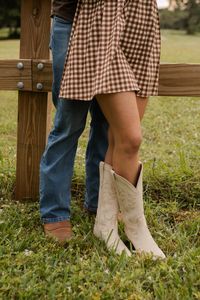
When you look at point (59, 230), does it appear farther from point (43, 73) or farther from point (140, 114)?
point (43, 73)

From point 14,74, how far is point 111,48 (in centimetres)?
86

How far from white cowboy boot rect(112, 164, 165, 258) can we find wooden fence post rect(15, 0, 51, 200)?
755 mm

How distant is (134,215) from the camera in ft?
8.49

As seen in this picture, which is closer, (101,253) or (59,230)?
(101,253)

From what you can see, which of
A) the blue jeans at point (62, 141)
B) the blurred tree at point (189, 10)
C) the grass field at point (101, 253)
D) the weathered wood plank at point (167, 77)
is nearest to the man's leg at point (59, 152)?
the blue jeans at point (62, 141)

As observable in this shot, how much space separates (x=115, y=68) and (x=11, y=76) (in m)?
0.88

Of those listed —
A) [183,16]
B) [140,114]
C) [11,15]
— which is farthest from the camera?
[183,16]

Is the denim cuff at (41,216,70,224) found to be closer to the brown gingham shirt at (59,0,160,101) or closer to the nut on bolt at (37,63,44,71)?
the brown gingham shirt at (59,0,160,101)

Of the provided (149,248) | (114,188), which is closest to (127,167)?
(114,188)

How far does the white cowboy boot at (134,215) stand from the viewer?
2.54 m

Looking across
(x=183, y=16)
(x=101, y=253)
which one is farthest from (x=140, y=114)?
(x=183, y=16)

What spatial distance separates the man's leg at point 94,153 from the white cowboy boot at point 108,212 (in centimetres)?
36

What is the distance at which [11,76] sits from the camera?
119 inches

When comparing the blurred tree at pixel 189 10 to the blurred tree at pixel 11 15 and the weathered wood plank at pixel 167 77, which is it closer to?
the blurred tree at pixel 11 15
